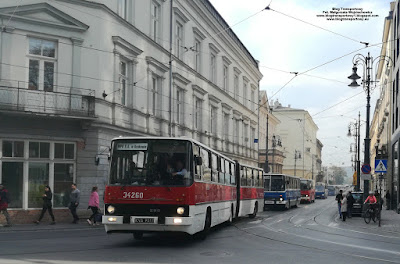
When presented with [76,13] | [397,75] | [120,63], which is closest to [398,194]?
[397,75]

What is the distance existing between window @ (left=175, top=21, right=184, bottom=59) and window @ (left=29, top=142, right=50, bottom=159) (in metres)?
13.5

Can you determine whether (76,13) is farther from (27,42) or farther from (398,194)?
(398,194)

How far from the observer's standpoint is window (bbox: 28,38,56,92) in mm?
21609

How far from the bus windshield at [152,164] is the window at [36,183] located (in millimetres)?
9196

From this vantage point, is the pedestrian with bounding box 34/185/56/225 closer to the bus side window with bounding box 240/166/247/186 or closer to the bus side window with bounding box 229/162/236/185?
the bus side window with bounding box 229/162/236/185

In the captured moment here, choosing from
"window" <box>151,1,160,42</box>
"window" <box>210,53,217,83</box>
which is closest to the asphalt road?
"window" <box>151,1,160,42</box>

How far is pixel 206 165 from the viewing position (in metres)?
15.4

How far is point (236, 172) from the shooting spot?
74.1 feet

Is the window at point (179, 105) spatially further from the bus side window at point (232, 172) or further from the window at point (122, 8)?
the bus side window at point (232, 172)

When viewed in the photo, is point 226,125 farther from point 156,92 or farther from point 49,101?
point 49,101

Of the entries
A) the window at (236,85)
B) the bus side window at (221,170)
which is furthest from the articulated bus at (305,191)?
the bus side window at (221,170)

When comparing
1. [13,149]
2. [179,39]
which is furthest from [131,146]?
[179,39]

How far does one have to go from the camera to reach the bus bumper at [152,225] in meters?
12.9

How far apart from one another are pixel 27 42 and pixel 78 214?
7.52 m
